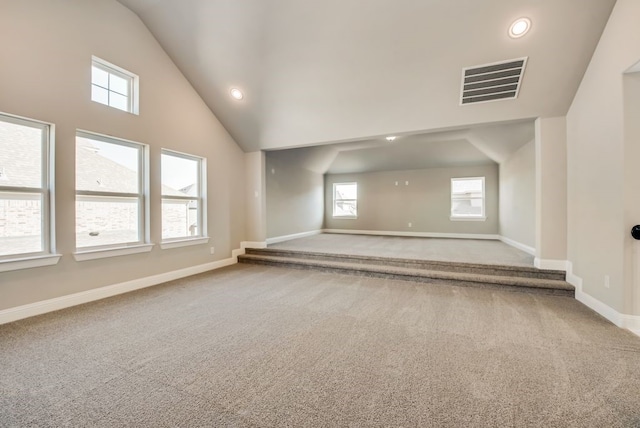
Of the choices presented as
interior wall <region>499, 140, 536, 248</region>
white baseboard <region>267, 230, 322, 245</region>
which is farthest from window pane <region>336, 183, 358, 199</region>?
interior wall <region>499, 140, 536, 248</region>

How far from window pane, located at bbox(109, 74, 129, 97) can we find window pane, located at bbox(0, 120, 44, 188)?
3.51 feet

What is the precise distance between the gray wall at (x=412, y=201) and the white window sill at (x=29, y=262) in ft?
23.7

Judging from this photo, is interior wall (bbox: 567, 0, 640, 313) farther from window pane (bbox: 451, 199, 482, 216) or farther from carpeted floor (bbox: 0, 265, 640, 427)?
window pane (bbox: 451, 199, 482, 216)

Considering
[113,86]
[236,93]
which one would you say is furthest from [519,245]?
[113,86]

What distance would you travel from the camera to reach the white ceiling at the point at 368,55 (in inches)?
114

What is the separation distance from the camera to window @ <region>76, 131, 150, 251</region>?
3.34 metres

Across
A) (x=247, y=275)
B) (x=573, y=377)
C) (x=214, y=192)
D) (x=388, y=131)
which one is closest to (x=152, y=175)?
(x=214, y=192)

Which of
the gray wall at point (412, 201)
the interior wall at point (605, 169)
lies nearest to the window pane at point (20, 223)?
the interior wall at point (605, 169)

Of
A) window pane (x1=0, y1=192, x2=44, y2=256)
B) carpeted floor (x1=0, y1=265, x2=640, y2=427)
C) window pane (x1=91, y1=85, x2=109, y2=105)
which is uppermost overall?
window pane (x1=91, y1=85, x2=109, y2=105)

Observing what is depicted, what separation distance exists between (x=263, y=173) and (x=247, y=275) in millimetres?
2239

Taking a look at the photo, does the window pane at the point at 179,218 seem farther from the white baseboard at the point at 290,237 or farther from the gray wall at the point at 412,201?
the gray wall at the point at 412,201

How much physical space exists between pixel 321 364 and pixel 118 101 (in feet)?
13.7

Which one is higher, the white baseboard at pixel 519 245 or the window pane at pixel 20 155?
the window pane at pixel 20 155

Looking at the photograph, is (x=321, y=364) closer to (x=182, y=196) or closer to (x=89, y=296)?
(x=89, y=296)
